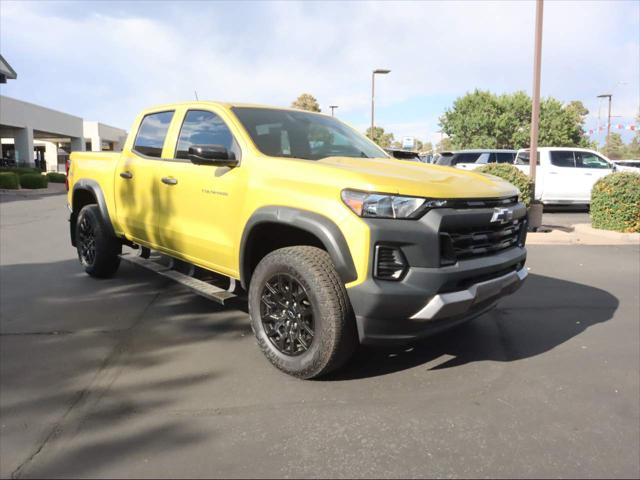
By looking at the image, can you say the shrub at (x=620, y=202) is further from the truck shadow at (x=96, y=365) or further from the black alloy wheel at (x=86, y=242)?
the black alloy wheel at (x=86, y=242)

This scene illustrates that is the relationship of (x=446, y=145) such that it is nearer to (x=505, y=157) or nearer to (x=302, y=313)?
(x=505, y=157)

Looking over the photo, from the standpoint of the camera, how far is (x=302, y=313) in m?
3.30

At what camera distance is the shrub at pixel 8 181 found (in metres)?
21.9

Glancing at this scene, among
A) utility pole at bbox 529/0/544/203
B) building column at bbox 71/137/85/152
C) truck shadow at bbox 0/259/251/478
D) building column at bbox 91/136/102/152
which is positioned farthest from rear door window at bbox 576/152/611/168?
building column at bbox 91/136/102/152

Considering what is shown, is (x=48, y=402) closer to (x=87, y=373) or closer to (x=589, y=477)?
(x=87, y=373)

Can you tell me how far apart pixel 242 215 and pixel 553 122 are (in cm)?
5103

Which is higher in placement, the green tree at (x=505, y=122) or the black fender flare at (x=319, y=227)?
the green tree at (x=505, y=122)

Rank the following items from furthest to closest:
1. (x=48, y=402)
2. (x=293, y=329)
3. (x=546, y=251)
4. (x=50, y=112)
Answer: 1. (x=50, y=112)
2. (x=546, y=251)
3. (x=293, y=329)
4. (x=48, y=402)

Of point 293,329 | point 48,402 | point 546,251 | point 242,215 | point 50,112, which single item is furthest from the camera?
point 50,112

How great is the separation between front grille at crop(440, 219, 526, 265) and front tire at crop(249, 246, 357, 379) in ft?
2.19

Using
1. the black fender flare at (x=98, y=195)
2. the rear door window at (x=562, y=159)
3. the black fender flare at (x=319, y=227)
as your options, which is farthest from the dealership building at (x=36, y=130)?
the black fender flare at (x=319, y=227)

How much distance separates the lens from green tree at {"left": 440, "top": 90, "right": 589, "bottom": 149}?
48344 millimetres

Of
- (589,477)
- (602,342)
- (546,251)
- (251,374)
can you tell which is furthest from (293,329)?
(546,251)

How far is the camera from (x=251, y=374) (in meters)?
3.50
